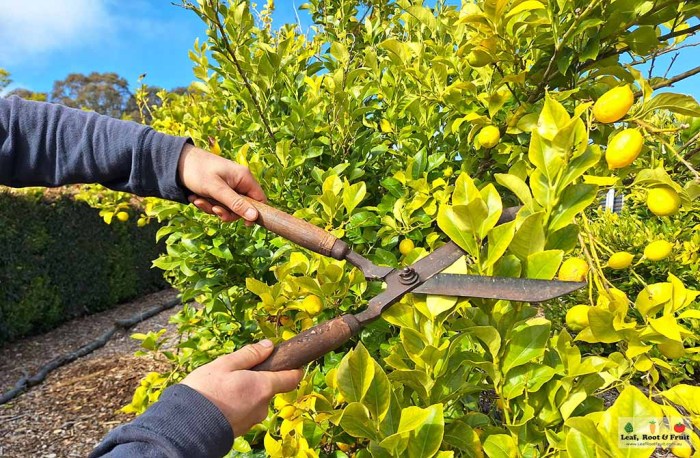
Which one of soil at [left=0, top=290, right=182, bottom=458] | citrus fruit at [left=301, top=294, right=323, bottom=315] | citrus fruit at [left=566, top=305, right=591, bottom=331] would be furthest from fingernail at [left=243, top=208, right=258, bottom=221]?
soil at [left=0, top=290, right=182, bottom=458]

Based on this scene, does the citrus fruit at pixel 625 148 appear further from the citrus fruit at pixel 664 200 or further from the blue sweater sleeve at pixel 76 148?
the blue sweater sleeve at pixel 76 148

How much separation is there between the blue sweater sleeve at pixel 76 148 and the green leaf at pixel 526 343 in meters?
1.18

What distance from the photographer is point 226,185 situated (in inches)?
60.7

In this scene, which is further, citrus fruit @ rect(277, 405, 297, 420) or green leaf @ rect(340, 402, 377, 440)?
citrus fruit @ rect(277, 405, 297, 420)

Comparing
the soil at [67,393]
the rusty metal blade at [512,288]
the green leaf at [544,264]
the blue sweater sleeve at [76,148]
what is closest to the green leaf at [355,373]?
the rusty metal blade at [512,288]

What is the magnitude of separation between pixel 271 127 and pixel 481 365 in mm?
1547

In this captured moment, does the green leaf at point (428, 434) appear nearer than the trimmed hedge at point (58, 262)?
Yes

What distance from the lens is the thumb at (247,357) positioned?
107cm

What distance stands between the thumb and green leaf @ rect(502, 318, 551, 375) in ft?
1.70

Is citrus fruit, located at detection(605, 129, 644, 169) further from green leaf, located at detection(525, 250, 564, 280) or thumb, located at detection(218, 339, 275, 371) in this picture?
thumb, located at detection(218, 339, 275, 371)

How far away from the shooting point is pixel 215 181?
5.08ft

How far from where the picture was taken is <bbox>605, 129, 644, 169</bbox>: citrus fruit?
879 millimetres

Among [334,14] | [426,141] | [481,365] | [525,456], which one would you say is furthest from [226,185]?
[334,14]

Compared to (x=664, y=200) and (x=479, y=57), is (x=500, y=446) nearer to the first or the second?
(x=664, y=200)
